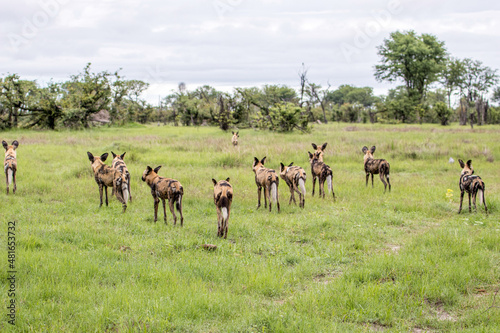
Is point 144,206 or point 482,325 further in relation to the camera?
point 144,206

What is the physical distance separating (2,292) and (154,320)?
7.47 feet

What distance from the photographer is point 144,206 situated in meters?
10.8

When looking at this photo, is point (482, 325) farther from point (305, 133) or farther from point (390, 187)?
point (305, 133)

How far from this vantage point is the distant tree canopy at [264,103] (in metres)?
32.9

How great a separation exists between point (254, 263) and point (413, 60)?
2196 inches

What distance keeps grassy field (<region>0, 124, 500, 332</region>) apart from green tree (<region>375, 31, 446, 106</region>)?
45.8 meters

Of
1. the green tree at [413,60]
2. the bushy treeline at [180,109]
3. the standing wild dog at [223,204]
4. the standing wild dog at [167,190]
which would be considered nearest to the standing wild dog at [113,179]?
the standing wild dog at [167,190]

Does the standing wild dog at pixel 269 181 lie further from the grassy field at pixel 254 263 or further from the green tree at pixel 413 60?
the green tree at pixel 413 60

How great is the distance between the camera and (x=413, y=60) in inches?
2197

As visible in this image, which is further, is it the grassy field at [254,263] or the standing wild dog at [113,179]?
the standing wild dog at [113,179]

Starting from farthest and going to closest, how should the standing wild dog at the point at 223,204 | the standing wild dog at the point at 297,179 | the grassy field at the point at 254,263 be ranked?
the standing wild dog at the point at 297,179 < the standing wild dog at the point at 223,204 < the grassy field at the point at 254,263

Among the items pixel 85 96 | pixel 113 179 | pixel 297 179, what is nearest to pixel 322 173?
pixel 297 179

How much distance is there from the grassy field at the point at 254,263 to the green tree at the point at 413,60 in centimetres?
4585

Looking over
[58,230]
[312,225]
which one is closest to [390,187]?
[312,225]
